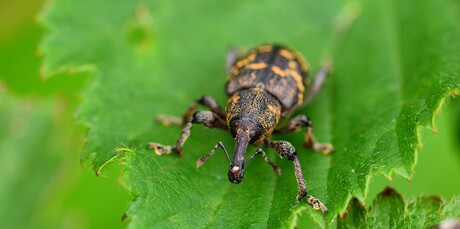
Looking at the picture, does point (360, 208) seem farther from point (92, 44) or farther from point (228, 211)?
point (92, 44)

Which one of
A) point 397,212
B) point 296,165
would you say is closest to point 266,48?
point 296,165

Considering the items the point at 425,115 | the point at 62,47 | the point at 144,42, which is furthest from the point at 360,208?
the point at 62,47

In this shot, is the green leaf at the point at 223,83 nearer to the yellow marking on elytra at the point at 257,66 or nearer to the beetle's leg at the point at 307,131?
the beetle's leg at the point at 307,131

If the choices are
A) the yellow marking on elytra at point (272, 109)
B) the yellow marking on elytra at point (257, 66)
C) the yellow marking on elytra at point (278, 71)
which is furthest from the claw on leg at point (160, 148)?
the yellow marking on elytra at point (278, 71)

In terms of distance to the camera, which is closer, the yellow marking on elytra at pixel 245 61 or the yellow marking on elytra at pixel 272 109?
the yellow marking on elytra at pixel 272 109

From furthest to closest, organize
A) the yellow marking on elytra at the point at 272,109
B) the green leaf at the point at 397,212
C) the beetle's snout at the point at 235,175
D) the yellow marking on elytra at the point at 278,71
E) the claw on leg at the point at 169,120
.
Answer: the yellow marking on elytra at the point at 278,71 < the claw on leg at the point at 169,120 < the yellow marking on elytra at the point at 272,109 < the beetle's snout at the point at 235,175 < the green leaf at the point at 397,212

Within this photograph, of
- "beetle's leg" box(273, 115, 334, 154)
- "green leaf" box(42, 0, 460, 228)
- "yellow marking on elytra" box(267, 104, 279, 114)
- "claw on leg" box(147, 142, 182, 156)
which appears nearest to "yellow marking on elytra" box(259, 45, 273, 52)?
"green leaf" box(42, 0, 460, 228)

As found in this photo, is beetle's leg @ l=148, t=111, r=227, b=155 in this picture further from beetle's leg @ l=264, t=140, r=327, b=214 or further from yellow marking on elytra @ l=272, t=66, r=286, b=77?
yellow marking on elytra @ l=272, t=66, r=286, b=77

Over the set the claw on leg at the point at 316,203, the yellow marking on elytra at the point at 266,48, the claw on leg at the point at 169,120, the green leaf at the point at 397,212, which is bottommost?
the green leaf at the point at 397,212
